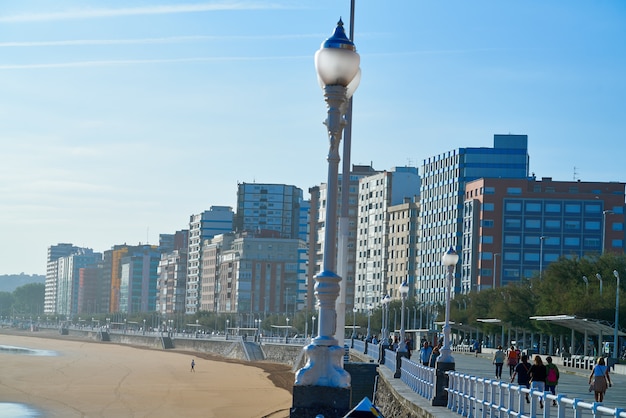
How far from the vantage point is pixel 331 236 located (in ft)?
49.8

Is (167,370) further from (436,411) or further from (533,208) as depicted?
(436,411)

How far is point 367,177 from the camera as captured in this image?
18662 cm

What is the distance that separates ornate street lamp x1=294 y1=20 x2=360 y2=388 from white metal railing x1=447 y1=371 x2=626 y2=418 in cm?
303

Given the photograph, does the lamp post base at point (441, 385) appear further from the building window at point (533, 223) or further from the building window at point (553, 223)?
the building window at point (553, 223)

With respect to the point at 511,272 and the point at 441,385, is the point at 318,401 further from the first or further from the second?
the point at 511,272

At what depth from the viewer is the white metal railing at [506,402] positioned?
50.3 feet

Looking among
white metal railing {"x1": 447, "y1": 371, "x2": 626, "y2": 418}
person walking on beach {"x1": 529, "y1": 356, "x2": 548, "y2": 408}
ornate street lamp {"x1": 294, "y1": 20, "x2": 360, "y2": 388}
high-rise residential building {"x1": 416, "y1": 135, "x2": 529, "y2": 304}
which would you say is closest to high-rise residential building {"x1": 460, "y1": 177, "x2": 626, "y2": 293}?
high-rise residential building {"x1": 416, "y1": 135, "x2": 529, "y2": 304}

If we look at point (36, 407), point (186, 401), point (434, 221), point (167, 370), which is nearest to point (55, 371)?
point (167, 370)

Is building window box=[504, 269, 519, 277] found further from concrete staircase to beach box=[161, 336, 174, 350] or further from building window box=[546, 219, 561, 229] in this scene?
concrete staircase to beach box=[161, 336, 174, 350]

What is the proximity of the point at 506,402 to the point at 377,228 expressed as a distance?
159142mm

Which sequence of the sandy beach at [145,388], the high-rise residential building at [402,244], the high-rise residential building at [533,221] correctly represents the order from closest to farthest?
the sandy beach at [145,388]
the high-rise residential building at [533,221]
the high-rise residential building at [402,244]

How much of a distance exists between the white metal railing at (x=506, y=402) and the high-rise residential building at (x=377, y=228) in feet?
484

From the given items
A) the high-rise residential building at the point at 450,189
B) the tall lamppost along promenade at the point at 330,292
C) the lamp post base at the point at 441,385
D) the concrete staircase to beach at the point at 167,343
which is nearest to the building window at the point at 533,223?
the high-rise residential building at the point at 450,189

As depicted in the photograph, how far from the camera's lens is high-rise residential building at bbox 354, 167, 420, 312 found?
7037 inches
